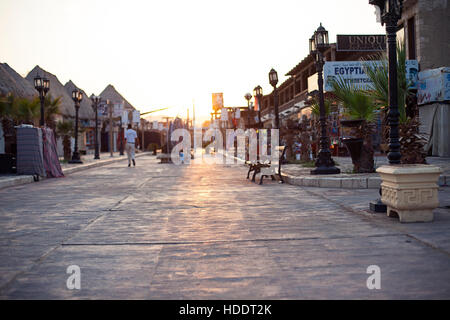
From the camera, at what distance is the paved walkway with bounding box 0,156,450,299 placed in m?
3.45

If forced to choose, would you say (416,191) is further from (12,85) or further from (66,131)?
(12,85)

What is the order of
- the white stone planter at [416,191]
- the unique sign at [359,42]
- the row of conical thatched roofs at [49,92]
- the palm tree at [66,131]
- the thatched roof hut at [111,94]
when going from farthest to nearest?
the thatched roof hut at [111,94]
the row of conical thatched roofs at [49,92]
the unique sign at [359,42]
the palm tree at [66,131]
the white stone planter at [416,191]

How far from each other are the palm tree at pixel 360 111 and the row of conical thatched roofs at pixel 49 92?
47.9 ft

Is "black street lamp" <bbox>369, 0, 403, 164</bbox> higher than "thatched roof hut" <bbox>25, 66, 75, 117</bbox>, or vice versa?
"thatched roof hut" <bbox>25, 66, 75, 117</bbox>

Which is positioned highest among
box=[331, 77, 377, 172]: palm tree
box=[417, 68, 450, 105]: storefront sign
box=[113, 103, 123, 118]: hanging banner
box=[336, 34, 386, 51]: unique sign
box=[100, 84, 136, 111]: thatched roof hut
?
box=[100, 84, 136, 111]: thatched roof hut

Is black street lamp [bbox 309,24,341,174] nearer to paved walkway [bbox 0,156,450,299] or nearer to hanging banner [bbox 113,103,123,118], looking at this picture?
paved walkway [bbox 0,156,450,299]

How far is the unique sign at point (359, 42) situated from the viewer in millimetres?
26625

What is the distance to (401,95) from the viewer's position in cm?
949

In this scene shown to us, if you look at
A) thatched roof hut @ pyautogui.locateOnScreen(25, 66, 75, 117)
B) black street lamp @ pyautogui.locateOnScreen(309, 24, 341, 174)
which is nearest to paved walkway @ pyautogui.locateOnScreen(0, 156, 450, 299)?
black street lamp @ pyautogui.locateOnScreen(309, 24, 341, 174)

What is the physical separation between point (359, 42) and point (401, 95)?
18.8 m

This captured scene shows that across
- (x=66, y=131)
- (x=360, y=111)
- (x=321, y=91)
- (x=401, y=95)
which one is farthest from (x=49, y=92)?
(x=401, y=95)

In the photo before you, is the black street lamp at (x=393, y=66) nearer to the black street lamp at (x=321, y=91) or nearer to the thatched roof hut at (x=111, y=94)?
the black street lamp at (x=321, y=91)

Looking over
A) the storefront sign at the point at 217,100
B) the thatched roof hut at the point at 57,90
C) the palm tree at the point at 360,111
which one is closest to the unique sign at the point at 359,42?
the palm tree at the point at 360,111

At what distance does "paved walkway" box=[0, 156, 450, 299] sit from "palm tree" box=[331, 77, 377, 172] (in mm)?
3939
